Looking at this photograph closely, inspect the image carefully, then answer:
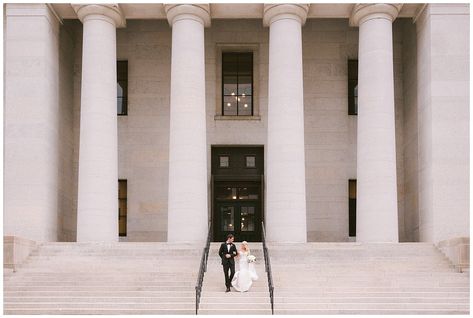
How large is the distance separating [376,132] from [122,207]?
44.6 ft

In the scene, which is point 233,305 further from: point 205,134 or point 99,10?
point 99,10

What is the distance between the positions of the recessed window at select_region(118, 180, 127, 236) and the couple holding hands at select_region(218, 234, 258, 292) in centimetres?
1492

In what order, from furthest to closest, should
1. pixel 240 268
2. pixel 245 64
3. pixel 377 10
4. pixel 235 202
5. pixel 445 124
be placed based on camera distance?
pixel 245 64, pixel 235 202, pixel 377 10, pixel 445 124, pixel 240 268

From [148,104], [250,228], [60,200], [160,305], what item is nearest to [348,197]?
[250,228]

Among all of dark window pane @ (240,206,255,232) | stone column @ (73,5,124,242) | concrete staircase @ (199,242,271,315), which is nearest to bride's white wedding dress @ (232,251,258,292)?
concrete staircase @ (199,242,271,315)

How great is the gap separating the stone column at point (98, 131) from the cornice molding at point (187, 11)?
239cm

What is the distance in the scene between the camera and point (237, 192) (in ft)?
125

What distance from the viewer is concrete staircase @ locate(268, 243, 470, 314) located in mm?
22453

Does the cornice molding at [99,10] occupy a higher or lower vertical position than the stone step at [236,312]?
higher

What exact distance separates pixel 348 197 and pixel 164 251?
12.4 meters

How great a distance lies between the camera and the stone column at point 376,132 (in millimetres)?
31438

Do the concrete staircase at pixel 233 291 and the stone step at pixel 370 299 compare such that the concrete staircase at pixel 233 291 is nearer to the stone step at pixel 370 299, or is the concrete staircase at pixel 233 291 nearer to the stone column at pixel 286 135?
the stone step at pixel 370 299

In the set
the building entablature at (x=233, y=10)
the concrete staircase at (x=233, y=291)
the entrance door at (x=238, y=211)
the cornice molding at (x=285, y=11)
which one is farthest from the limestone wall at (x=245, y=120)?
the concrete staircase at (x=233, y=291)

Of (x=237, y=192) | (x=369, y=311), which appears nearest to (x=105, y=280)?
(x=369, y=311)
